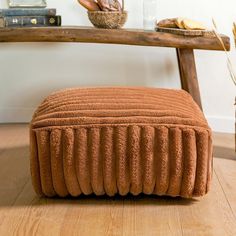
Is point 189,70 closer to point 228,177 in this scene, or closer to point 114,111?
point 228,177

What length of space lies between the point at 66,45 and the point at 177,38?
0.84 meters

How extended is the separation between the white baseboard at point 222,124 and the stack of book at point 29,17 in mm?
1113

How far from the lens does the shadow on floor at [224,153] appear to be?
2.46 meters

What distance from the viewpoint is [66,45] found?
304 cm

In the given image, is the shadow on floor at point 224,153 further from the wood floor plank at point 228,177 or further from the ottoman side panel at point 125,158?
the ottoman side panel at point 125,158

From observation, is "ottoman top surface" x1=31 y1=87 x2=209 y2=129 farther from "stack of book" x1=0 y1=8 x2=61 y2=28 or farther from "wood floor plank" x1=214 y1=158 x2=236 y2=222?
"stack of book" x1=0 y1=8 x2=61 y2=28

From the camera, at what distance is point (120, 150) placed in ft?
5.53

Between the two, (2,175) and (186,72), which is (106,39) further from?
(2,175)

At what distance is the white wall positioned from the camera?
2891mm

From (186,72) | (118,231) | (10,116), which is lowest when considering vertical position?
(10,116)

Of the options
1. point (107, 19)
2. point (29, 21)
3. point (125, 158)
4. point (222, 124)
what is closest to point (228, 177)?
point (125, 158)

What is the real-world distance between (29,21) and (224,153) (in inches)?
52.0

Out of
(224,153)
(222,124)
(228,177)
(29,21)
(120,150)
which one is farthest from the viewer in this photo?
(222,124)

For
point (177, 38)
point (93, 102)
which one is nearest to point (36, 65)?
point (177, 38)
